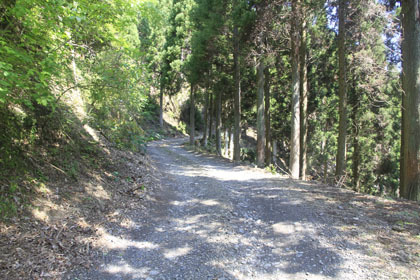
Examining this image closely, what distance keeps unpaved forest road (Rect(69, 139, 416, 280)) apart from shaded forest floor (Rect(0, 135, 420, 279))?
0.05 ft

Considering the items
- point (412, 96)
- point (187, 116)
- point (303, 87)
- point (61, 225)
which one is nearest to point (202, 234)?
point (61, 225)

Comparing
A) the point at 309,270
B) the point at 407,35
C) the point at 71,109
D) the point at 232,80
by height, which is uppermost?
the point at 232,80

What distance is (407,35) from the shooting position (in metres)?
6.23

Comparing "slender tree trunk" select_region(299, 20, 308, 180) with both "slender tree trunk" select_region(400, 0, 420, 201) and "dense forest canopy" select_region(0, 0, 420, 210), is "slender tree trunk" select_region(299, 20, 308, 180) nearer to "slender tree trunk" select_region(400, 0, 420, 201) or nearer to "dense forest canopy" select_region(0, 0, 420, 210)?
"dense forest canopy" select_region(0, 0, 420, 210)

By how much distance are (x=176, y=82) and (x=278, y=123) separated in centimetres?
973

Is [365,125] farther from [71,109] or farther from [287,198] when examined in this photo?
[71,109]

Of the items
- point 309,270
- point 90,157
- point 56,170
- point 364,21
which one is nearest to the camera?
point 309,270

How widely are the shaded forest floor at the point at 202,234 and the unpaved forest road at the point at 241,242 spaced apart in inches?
0.6

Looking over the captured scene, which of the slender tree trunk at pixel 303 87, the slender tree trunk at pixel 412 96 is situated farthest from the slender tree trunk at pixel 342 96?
the slender tree trunk at pixel 412 96

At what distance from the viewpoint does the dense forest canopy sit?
3.81 metres

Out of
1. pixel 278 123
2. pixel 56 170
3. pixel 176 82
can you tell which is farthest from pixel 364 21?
pixel 176 82

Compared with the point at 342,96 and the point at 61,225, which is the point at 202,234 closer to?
the point at 61,225

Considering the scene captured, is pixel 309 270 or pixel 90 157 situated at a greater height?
pixel 90 157

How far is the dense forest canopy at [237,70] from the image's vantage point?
3812mm
